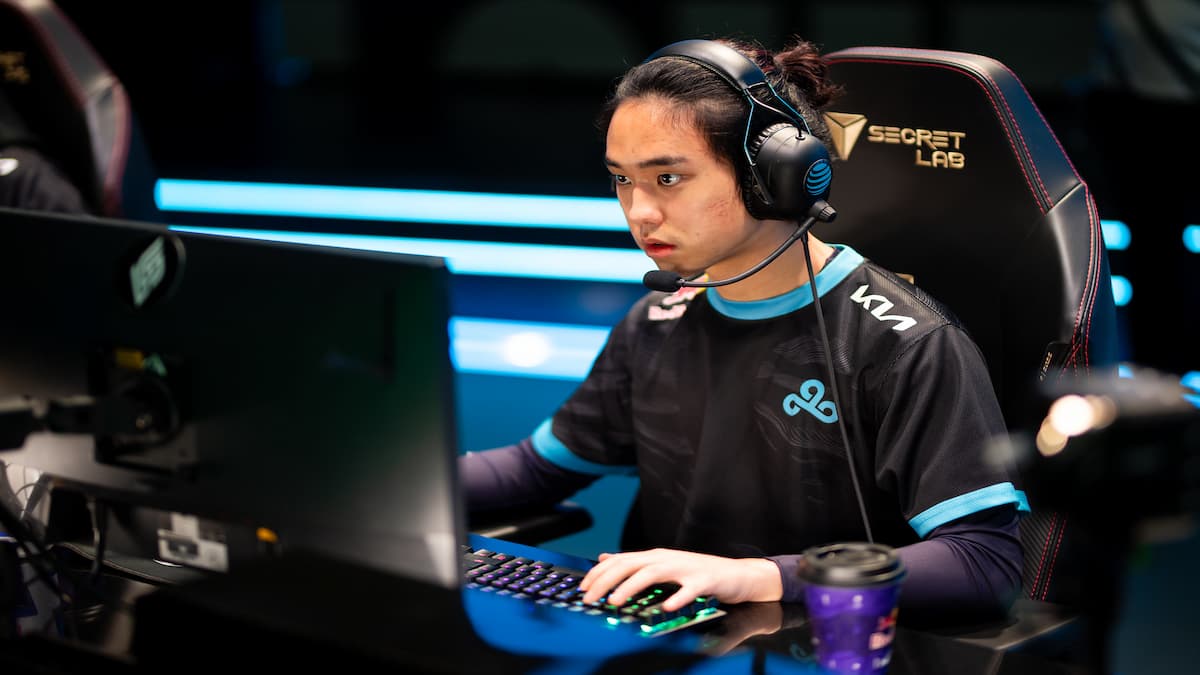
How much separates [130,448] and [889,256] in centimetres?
87

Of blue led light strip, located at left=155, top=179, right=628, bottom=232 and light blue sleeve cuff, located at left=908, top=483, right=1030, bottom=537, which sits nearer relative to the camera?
light blue sleeve cuff, located at left=908, top=483, right=1030, bottom=537

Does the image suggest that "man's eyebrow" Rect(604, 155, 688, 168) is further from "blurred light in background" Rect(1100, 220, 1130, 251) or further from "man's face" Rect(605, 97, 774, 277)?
"blurred light in background" Rect(1100, 220, 1130, 251)

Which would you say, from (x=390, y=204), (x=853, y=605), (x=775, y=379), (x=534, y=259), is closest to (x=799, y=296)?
(x=775, y=379)

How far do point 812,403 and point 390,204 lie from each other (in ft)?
10.6

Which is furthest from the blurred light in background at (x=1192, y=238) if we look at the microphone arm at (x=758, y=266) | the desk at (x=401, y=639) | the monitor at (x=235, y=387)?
the monitor at (x=235, y=387)

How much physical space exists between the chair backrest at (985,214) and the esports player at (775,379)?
0.08 m

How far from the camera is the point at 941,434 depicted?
1328mm

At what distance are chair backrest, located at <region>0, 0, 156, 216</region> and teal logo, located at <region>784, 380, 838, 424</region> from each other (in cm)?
133

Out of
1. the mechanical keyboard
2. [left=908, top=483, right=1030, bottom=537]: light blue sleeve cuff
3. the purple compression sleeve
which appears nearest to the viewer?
the mechanical keyboard

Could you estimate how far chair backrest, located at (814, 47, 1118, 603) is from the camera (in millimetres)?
1433

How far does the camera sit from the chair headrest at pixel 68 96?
7.47 ft

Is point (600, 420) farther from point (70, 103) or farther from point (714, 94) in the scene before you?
point (70, 103)

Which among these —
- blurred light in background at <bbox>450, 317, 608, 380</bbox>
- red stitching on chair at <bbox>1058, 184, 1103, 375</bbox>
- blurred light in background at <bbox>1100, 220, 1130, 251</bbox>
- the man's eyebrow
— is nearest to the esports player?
the man's eyebrow

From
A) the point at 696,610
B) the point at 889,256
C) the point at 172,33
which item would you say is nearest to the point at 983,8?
the point at 172,33
